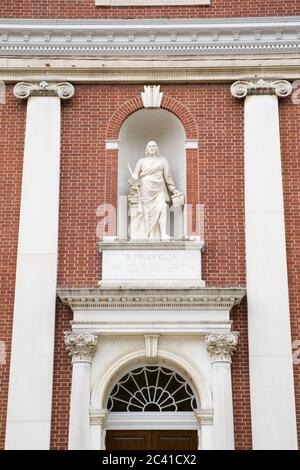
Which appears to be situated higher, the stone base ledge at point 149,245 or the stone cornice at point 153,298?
the stone base ledge at point 149,245

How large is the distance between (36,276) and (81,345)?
156 centimetres

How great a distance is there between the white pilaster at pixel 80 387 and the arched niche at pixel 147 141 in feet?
7.59

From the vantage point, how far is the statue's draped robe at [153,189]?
604 inches

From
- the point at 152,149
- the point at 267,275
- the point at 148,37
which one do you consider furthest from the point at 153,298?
the point at 148,37

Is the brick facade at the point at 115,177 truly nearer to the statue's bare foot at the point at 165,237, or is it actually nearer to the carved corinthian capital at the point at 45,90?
the carved corinthian capital at the point at 45,90

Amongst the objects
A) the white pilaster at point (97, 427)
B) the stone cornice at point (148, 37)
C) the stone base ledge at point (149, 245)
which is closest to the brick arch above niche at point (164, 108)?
the stone cornice at point (148, 37)

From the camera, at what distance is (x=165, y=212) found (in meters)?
15.4

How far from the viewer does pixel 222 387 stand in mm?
14047

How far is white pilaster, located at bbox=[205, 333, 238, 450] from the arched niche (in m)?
2.33

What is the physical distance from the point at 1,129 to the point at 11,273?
2.87 m

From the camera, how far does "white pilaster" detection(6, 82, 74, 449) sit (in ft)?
46.0

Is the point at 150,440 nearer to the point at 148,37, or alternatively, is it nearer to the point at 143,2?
the point at 148,37
